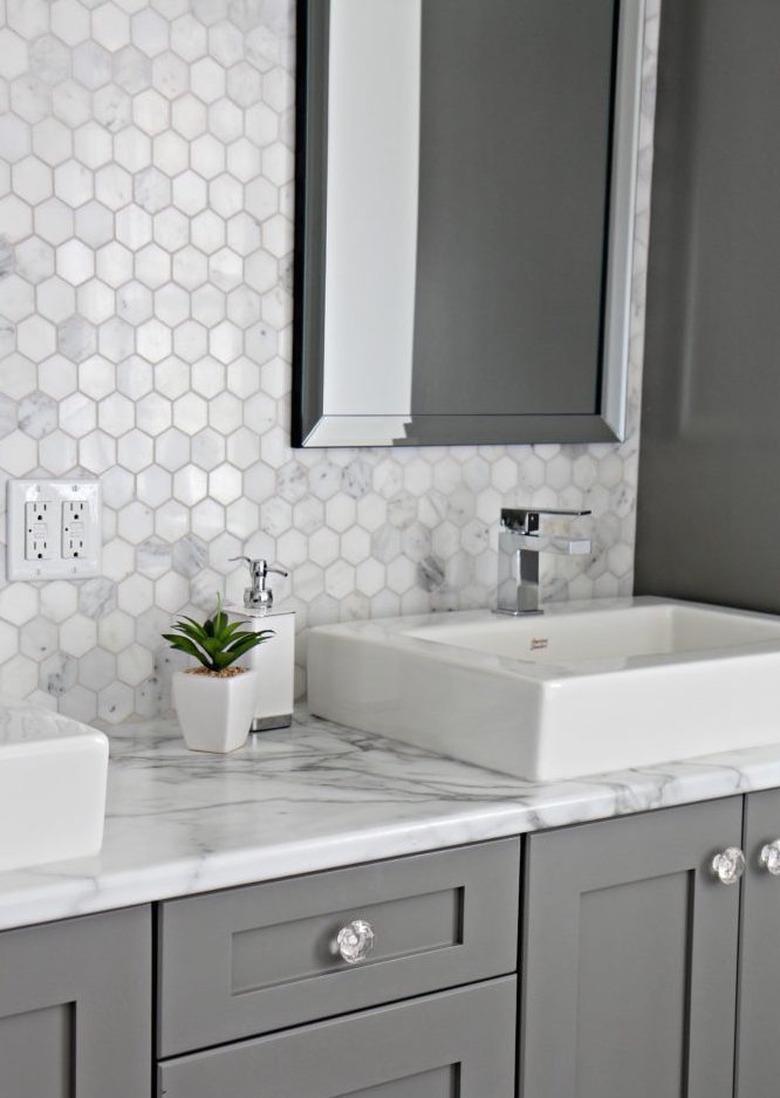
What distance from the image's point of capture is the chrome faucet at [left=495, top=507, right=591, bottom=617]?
2021mm

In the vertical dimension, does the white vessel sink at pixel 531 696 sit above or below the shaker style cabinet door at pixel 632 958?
above

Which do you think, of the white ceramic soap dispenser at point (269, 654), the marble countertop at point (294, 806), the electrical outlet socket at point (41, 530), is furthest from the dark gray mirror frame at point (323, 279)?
the marble countertop at point (294, 806)

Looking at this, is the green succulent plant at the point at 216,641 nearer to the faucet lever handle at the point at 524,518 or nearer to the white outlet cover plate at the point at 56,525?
the white outlet cover plate at the point at 56,525

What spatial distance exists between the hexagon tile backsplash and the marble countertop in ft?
0.64

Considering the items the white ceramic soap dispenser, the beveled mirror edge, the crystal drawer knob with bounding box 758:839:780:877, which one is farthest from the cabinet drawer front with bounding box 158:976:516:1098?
the beveled mirror edge

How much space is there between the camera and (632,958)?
1584 millimetres

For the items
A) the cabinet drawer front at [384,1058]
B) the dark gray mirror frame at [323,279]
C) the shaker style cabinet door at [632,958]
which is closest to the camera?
the cabinet drawer front at [384,1058]

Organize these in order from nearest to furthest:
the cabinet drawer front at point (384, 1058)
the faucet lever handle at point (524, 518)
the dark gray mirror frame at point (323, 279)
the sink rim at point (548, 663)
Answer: the cabinet drawer front at point (384, 1058), the sink rim at point (548, 663), the dark gray mirror frame at point (323, 279), the faucet lever handle at point (524, 518)

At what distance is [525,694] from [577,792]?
0.39 ft

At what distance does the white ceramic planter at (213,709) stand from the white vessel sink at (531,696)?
0.18 m

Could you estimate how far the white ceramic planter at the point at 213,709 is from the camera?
1648 millimetres

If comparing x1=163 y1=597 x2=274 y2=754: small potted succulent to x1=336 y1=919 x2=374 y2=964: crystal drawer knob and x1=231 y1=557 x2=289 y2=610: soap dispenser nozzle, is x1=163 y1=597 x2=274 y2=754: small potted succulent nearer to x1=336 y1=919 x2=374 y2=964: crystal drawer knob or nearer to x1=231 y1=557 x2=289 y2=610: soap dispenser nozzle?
x1=231 y1=557 x2=289 y2=610: soap dispenser nozzle

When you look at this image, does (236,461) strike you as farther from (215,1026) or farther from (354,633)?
(215,1026)

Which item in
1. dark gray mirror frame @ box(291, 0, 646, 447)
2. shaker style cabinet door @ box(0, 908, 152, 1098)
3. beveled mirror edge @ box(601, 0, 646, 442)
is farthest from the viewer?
beveled mirror edge @ box(601, 0, 646, 442)
